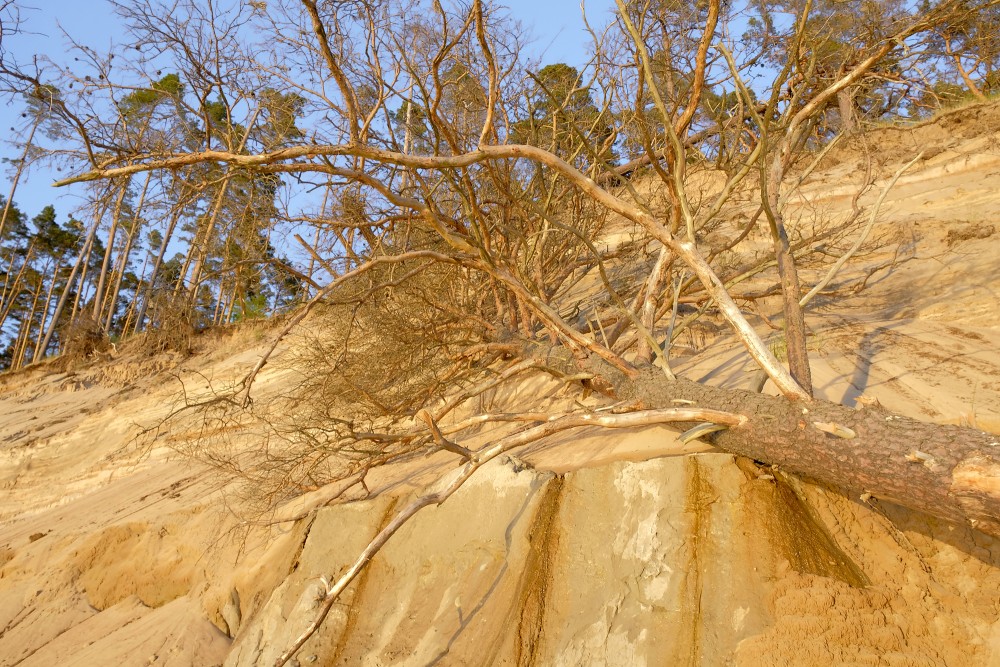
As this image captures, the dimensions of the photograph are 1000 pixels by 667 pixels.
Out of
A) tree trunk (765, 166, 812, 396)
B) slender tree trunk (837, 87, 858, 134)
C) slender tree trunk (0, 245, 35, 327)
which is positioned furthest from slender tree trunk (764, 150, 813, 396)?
slender tree trunk (0, 245, 35, 327)

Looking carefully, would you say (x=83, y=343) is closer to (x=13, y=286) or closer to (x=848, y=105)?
(x=13, y=286)

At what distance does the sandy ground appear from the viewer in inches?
119

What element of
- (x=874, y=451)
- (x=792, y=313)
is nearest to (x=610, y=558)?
(x=874, y=451)

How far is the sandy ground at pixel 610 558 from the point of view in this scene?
9.94 feet

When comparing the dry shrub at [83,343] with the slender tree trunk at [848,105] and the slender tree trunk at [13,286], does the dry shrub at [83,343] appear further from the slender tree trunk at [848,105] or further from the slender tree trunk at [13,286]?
the slender tree trunk at [848,105]

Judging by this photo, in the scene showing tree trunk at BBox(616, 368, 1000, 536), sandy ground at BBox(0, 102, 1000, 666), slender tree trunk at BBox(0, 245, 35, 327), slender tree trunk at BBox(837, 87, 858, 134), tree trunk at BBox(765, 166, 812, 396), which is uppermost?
slender tree trunk at BBox(0, 245, 35, 327)

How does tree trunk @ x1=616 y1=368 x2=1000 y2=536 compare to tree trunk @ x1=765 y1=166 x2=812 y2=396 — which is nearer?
tree trunk @ x1=616 y1=368 x2=1000 y2=536

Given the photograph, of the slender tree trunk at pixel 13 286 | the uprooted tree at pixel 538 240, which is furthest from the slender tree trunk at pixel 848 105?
the slender tree trunk at pixel 13 286

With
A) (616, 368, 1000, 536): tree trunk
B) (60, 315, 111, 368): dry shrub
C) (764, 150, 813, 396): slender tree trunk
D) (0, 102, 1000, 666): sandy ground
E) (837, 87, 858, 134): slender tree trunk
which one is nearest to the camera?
(616, 368, 1000, 536): tree trunk

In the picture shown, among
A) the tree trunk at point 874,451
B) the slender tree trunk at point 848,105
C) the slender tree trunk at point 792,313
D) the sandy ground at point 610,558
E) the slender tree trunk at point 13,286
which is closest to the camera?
the tree trunk at point 874,451

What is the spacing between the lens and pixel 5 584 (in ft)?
23.7

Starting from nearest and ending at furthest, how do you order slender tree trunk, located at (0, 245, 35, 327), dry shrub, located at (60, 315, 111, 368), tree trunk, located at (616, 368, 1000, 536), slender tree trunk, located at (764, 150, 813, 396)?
1. tree trunk, located at (616, 368, 1000, 536)
2. slender tree trunk, located at (764, 150, 813, 396)
3. dry shrub, located at (60, 315, 111, 368)
4. slender tree trunk, located at (0, 245, 35, 327)

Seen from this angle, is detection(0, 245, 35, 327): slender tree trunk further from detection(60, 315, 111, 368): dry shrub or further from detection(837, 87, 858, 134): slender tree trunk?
detection(837, 87, 858, 134): slender tree trunk

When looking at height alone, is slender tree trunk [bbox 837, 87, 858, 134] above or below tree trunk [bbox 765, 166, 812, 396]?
above
